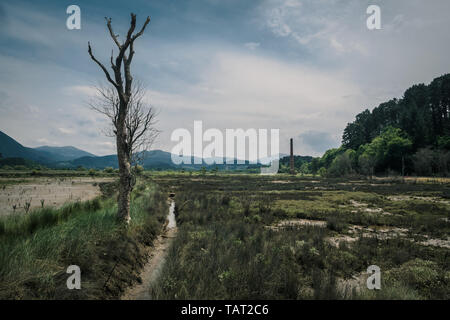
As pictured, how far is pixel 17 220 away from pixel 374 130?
122474 mm

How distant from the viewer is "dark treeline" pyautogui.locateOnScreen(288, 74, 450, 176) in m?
58.9

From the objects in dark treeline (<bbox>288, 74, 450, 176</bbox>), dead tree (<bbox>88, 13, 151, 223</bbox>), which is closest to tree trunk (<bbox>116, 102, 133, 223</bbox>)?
dead tree (<bbox>88, 13, 151, 223</bbox>)

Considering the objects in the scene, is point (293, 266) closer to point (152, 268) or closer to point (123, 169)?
point (152, 268)

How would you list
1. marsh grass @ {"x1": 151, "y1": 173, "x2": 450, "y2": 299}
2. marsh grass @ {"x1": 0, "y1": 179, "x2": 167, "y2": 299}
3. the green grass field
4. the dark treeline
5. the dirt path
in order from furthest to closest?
1. the dark treeline
2. the dirt path
3. marsh grass @ {"x1": 151, "y1": 173, "x2": 450, "y2": 299}
4. the green grass field
5. marsh grass @ {"x1": 0, "y1": 179, "x2": 167, "y2": 299}

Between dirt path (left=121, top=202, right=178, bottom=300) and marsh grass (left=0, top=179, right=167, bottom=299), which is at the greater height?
marsh grass (left=0, top=179, right=167, bottom=299)

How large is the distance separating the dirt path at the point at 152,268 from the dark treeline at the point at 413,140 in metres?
70.6

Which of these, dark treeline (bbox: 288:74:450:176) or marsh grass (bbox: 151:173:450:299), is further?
dark treeline (bbox: 288:74:450:176)

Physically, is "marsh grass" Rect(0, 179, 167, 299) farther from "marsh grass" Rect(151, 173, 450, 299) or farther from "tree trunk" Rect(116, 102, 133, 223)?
"marsh grass" Rect(151, 173, 450, 299)

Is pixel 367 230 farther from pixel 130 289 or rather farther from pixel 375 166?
pixel 375 166

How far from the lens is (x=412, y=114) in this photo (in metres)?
71.8

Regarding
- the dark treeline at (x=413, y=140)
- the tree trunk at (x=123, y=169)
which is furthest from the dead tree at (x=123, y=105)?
the dark treeline at (x=413, y=140)

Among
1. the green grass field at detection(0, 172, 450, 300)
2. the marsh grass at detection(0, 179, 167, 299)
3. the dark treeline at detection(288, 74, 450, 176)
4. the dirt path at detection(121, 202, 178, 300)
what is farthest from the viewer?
the dark treeline at detection(288, 74, 450, 176)

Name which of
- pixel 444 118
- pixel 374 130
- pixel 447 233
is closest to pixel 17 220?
pixel 447 233

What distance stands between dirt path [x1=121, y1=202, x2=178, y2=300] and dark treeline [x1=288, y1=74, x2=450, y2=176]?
70.6 meters
